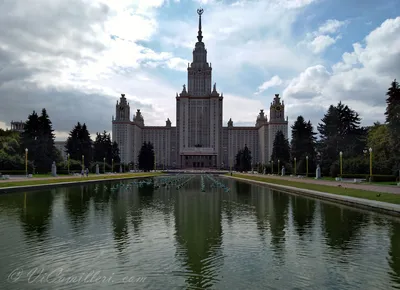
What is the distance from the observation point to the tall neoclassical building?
439ft

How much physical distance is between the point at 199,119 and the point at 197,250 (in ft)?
429

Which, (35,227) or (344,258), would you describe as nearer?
(344,258)

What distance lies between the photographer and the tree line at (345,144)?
36.6 meters

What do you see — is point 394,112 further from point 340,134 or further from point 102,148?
point 102,148

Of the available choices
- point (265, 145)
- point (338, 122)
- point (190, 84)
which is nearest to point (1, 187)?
point (338, 122)

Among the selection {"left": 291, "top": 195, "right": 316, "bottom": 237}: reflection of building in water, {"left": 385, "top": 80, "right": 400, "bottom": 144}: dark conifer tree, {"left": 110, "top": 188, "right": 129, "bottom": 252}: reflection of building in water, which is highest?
{"left": 385, "top": 80, "right": 400, "bottom": 144}: dark conifer tree

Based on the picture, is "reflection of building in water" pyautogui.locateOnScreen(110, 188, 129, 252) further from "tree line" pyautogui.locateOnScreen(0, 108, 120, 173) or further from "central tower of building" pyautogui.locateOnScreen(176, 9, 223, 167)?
"central tower of building" pyautogui.locateOnScreen(176, 9, 223, 167)

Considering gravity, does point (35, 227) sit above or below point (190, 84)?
below

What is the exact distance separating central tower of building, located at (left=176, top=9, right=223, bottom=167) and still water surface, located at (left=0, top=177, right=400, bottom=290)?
119 meters

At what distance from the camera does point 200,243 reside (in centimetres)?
1030

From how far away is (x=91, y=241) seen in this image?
10.5m

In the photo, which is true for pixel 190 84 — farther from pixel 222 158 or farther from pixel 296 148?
pixel 296 148

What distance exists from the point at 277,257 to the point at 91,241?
5.19m

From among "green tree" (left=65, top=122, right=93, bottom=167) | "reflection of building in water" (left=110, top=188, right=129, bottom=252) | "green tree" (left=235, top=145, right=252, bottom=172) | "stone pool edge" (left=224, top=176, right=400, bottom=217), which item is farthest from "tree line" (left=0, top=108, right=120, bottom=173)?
"green tree" (left=235, top=145, right=252, bottom=172)
